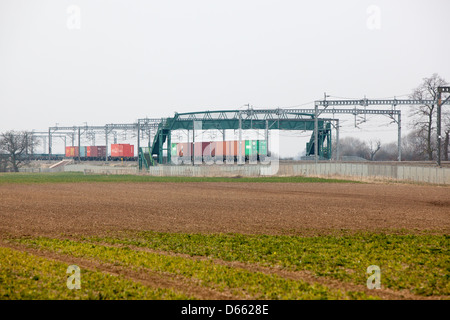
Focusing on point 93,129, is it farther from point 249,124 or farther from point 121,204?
point 121,204

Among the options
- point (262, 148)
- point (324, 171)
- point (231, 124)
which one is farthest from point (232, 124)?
point (324, 171)

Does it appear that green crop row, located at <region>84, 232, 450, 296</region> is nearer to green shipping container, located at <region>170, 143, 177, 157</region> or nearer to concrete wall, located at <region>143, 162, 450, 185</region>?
concrete wall, located at <region>143, 162, 450, 185</region>

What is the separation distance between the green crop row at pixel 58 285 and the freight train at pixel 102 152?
314 ft

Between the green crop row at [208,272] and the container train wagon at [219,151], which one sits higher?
the container train wagon at [219,151]

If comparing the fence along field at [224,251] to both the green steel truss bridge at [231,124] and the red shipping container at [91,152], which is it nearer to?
the green steel truss bridge at [231,124]

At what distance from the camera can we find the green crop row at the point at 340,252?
35.7 ft

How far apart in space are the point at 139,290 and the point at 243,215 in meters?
13.3

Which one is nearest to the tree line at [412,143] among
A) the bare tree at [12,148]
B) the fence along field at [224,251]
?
the bare tree at [12,148]

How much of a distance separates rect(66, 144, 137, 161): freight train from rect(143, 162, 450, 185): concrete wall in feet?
109

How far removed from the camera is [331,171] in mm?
55000

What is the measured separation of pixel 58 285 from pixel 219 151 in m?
67.5
